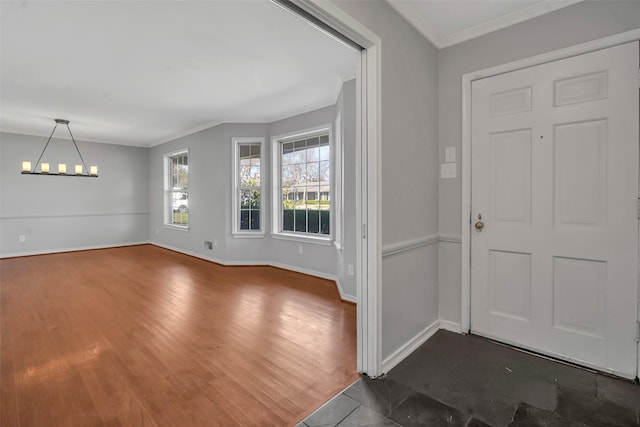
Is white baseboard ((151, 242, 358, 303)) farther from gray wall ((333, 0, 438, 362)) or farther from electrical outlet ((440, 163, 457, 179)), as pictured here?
electrical outlet ((440, 163, 457, 179))

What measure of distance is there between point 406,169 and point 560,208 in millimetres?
1088

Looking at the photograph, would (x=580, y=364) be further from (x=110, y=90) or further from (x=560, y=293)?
(x=110, y=90)

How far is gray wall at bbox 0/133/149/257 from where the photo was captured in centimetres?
602

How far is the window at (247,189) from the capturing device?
528 cm

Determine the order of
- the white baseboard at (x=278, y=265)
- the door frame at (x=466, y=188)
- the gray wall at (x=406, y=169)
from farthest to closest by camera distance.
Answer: the white baseboard at (x=278, y=265), the door frame at (x=466, y=188), the gray wall at (x=406, y=169)

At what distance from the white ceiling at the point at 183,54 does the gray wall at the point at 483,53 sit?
10cm

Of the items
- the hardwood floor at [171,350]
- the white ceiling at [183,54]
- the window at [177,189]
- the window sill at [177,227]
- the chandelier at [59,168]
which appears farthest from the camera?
the window at [177,189]

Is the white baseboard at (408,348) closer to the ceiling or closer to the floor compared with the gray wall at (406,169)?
closer to the floor

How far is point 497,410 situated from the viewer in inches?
64.3

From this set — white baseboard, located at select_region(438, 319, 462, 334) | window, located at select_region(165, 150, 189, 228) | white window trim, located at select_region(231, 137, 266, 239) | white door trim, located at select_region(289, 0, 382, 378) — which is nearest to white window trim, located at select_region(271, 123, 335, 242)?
white window trim, located at select_region(231, 137, 266, 239)

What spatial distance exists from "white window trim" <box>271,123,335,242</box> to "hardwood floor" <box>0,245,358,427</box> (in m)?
0.66

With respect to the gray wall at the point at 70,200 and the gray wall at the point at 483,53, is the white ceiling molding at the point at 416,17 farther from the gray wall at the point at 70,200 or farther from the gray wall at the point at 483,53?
the gray wall at the point at 70,200

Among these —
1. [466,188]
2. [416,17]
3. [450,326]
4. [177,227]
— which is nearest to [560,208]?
[466,188]

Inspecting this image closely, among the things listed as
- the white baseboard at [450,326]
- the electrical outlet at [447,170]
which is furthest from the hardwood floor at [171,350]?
the electrical outlet at [447,170]
